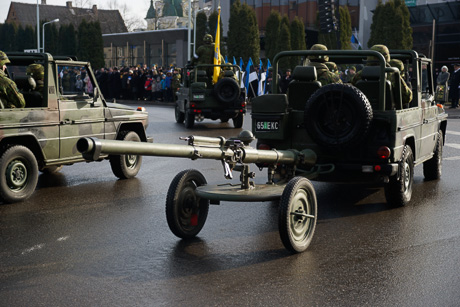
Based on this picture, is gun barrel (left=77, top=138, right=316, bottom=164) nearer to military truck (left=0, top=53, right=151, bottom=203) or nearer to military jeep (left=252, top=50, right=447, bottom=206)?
military jeep (left=252, top=50, right=447, bottom=206)

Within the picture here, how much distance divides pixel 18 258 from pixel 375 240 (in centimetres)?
334

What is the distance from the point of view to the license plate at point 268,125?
8792mm

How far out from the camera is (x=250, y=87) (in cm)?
3359

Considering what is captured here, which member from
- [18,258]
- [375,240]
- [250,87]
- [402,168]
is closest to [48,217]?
[18,258]

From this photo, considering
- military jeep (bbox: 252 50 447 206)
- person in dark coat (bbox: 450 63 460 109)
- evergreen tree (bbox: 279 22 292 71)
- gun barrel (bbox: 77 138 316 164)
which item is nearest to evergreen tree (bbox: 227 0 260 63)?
evergreen tree (bbox: 279 22 292 71)

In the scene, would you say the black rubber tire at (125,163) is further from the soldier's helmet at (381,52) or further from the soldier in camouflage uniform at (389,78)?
the soldier's helmet at (381,52)

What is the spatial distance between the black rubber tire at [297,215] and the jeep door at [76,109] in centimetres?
434

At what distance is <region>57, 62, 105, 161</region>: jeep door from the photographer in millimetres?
9867

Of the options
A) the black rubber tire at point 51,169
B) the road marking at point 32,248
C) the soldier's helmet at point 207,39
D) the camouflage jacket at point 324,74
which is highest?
the soldier's helmet at point 207,39

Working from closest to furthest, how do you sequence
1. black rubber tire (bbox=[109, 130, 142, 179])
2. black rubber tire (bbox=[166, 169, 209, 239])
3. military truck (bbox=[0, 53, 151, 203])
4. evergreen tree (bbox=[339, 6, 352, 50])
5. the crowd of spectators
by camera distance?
black rubber tire (bbox=[166, 169, 209, 239]) < military truck (bbox=[0, 53, 151, 203]) < black rubber tire (bbox=[109, 130, 142, 179]) < the crowd of spectators < evergreen tree (bbox=[339, 6, 352, 50])

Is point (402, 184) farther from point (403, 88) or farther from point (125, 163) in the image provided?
point (125, 163)

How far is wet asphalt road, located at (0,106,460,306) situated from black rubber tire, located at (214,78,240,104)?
11167 mm

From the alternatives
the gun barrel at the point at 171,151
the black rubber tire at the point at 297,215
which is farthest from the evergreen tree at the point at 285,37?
the black rubber tire at the point at 297,215

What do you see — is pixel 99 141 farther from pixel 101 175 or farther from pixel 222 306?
pixel 101 175
